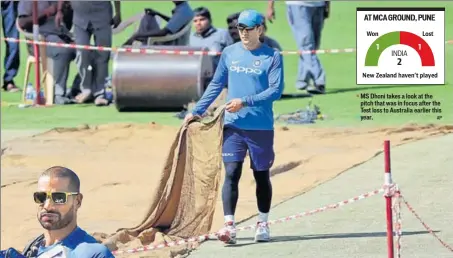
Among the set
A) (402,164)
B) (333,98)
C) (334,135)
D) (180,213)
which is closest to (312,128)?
(334,135)

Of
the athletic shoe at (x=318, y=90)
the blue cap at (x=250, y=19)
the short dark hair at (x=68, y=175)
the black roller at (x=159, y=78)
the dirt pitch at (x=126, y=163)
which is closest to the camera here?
the short dark hair at (x=68, y=175)

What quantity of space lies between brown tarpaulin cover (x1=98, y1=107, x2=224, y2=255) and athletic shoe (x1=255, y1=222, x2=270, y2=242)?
0.56 meters

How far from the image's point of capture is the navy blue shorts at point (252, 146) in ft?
37.5

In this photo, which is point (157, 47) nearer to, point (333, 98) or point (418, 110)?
point (333, 98)

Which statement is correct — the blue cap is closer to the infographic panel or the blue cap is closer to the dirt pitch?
the dirt pitch

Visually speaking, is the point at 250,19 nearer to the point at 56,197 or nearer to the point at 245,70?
the point at 245,70

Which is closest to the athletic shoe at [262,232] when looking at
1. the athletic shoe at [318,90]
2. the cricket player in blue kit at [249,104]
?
the cricket player in blue kit at [249,104]

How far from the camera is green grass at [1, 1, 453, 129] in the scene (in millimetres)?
16430

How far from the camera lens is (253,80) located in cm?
1138

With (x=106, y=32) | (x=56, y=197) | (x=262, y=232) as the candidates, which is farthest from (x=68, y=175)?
(x=106, y=32)

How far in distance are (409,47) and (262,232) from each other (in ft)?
11.3

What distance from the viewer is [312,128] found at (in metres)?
18.4

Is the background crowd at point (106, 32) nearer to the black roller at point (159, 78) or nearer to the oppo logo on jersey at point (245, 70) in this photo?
the black roller at point (159, 78)

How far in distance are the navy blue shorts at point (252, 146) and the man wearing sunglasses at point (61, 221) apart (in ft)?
16.1
